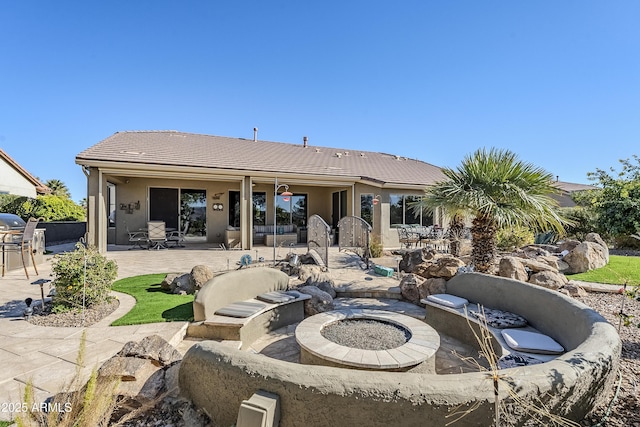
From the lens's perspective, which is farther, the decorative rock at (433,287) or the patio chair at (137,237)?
the patio chair at (137,237)

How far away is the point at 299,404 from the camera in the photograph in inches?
83.2

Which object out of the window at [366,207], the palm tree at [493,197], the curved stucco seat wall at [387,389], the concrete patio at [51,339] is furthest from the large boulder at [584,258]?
the curved stucco seat wall at [387,389]

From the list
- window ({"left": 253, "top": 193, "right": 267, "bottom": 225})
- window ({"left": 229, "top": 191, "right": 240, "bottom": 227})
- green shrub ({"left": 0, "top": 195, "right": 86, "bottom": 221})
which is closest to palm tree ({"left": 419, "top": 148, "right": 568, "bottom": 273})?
window ({"left": 253, "top": 193, "right": 267, "bottom": 225})

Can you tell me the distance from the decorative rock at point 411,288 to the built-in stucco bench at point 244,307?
8.67 feet

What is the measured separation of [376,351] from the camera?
3.63 m

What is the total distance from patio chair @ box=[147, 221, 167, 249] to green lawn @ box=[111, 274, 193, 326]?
541 cm

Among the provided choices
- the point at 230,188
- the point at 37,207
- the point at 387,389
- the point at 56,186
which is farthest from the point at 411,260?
the point at 56,186

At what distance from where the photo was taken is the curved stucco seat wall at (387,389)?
1954 millimetres

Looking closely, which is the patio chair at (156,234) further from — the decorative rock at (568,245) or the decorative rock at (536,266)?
the decorative rock at (568,245)

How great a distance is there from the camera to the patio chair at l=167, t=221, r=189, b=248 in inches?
546

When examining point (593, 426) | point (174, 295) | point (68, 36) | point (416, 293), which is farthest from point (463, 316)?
point (68, 36)

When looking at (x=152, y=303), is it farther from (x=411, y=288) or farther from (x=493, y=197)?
(x=493, y=197)

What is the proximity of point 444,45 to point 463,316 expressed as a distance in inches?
394

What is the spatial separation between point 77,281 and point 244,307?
10.7ft
